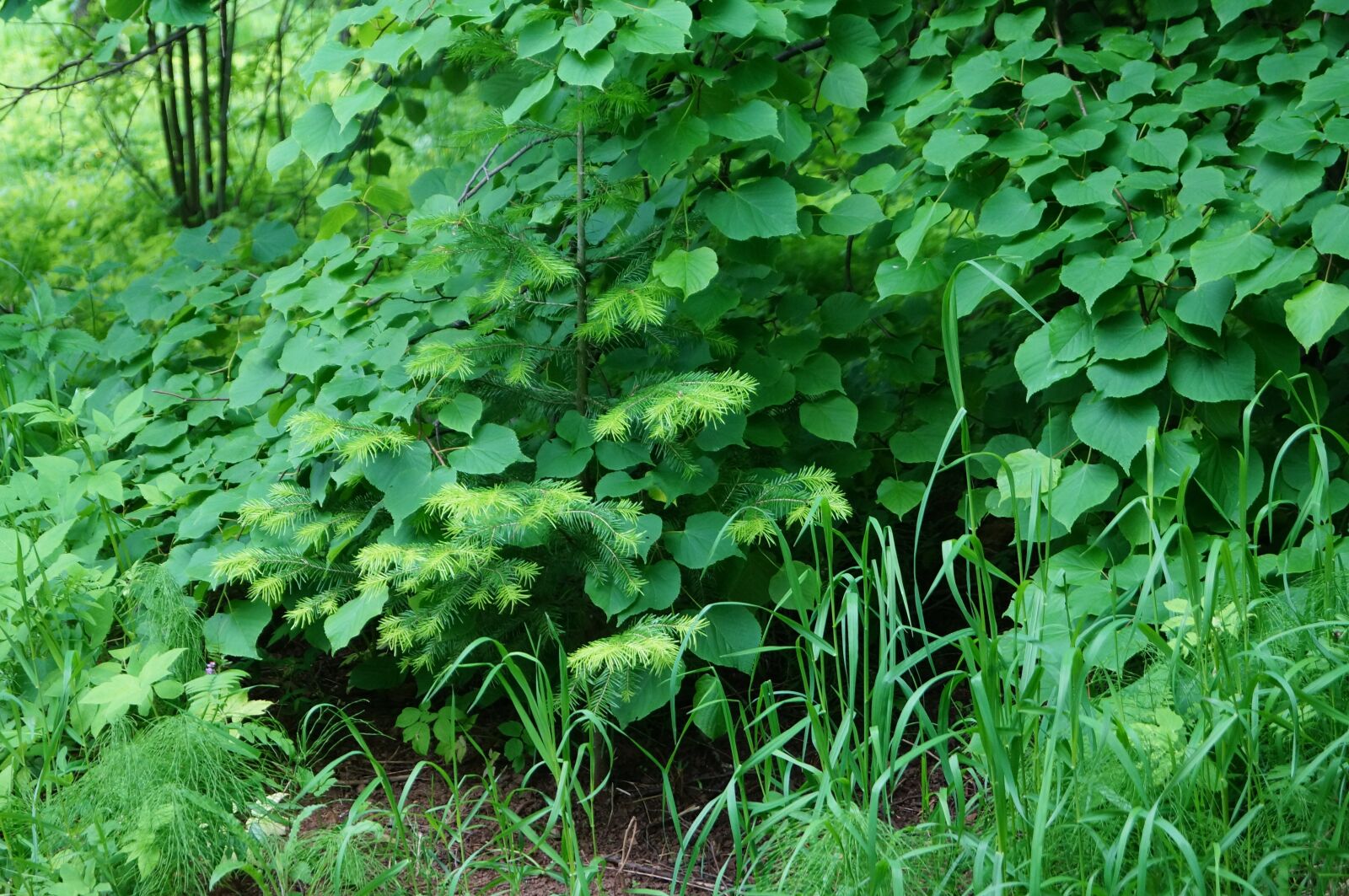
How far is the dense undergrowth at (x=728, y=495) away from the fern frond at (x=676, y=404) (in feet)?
0.04

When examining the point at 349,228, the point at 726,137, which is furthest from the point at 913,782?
the point at 349,228

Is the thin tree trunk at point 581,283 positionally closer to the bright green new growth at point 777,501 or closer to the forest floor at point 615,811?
the bright green new growth at point 777,501

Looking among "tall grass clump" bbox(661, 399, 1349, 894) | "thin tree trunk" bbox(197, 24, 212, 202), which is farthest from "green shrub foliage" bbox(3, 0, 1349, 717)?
"thin tree trunk" bbox(197, 24, 212, 202)

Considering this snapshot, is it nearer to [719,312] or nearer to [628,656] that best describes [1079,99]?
[719,312]

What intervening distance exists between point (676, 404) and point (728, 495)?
334mm

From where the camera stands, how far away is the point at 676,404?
183 cm

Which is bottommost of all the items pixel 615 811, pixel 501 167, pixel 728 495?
pixel 615 811

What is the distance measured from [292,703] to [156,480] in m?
0.59

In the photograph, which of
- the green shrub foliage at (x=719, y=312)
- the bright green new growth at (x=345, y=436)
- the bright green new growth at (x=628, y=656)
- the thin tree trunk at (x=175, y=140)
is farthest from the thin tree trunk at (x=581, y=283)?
the thin tree trunk at (x=175, y=140)

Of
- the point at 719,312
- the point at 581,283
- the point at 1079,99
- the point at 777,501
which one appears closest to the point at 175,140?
the point at 581,283

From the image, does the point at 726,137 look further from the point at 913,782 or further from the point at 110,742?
the point at 110,742

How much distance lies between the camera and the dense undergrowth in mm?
1563

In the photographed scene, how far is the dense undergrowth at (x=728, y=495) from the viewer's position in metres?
1.56

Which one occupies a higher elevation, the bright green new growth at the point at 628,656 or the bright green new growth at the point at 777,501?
the bright green new growth at the point at 777,501
